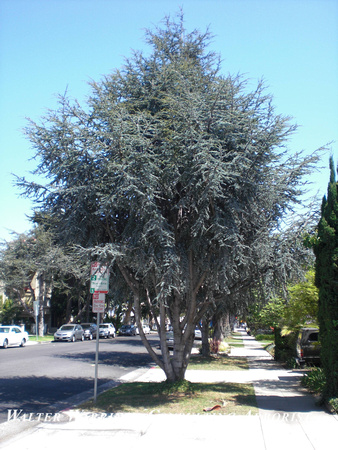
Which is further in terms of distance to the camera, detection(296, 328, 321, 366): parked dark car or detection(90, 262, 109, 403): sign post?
detection(296, 328, 321, 366): parked dark car

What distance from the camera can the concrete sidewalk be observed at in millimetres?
6422

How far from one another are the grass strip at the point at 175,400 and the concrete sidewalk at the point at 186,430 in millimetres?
385

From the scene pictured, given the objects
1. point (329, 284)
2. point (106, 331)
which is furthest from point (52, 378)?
point (106, 331)

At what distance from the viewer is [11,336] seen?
2758 cm

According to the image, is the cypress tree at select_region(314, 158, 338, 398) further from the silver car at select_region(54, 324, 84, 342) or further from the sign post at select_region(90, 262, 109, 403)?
the silver car at select_region(54, 324, 84, 342)

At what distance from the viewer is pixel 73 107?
9.71 metres

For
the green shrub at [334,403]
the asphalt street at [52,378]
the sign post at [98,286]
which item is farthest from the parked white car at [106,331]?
the green shrub at [334,403]

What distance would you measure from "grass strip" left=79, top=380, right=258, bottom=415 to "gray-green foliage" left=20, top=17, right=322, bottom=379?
60 cm

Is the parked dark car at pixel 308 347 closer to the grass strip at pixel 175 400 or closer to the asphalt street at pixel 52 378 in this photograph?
the grass strip at pixel 175 400

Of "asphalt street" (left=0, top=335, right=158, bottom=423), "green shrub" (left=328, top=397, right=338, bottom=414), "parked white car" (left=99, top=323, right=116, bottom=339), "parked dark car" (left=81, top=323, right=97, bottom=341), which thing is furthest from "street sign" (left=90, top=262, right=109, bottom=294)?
"parked white car" (left=99, top=323, right=116, bottom=339)

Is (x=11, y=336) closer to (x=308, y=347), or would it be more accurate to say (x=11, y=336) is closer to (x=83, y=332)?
(x=83, y=332)

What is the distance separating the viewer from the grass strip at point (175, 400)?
8531 millimetres

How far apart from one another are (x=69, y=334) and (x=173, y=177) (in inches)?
1164

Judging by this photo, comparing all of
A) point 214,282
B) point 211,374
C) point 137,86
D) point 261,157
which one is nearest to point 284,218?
point 261,157
